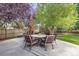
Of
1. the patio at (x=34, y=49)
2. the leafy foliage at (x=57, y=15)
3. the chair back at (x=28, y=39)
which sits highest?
the leafy foliage at (x=57, y=15)

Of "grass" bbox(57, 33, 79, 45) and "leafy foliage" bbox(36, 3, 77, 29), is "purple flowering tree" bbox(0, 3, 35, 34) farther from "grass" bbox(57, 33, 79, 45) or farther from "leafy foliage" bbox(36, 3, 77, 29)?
"grass" bbox(57, 33, 79, 45)

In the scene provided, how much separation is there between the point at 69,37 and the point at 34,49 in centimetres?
58

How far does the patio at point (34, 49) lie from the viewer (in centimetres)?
314

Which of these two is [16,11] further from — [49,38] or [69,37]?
[69,37]

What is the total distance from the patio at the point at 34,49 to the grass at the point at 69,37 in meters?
0.06

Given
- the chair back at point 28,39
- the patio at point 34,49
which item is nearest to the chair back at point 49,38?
the patio at point 34,49

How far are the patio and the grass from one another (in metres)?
0.06

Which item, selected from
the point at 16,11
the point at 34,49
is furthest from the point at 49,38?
the point at 16,11

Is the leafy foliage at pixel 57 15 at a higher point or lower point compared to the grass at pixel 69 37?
higher

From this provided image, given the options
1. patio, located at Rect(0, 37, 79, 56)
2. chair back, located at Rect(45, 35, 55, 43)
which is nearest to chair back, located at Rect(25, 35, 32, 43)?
patio, located at Rect(0, 37, 79, 56)

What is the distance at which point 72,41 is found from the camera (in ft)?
10.3

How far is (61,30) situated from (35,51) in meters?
0.52

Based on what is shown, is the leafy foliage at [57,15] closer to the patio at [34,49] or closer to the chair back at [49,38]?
the chair back at [49,38]

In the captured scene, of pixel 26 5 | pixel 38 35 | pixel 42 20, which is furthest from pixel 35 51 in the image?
pixel 26 5
